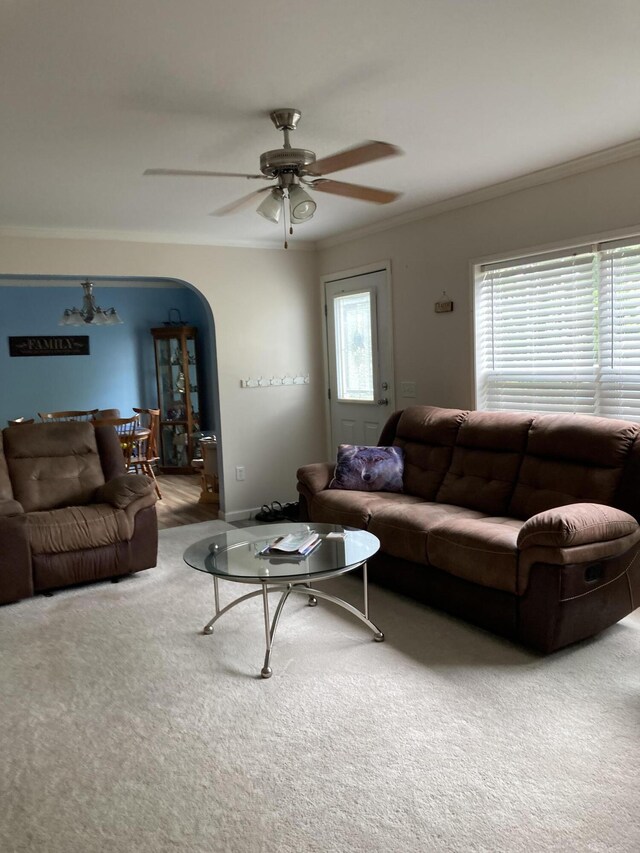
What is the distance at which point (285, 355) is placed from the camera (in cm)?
588

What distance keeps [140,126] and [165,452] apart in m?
5.74

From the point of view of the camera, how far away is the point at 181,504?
6.44 meters

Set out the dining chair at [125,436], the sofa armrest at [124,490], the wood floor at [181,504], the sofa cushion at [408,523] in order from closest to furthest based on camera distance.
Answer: the sofa cushion at [408,523]
the sofa armrest at [124,490]
the wood floor at [181,504]
the dining chair at [125,436]

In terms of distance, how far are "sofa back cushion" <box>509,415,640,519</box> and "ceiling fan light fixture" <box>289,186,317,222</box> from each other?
5.76 ft

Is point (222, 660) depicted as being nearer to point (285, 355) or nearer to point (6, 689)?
point (6, 689)

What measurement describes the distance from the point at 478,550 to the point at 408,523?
1.70ft

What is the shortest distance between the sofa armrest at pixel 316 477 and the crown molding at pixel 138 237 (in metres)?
2.20

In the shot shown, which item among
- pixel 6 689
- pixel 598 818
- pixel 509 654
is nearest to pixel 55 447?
pixel 6 689

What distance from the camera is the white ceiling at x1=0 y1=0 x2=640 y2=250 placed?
2018 millimetres

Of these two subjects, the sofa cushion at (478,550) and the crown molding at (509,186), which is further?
the crown molding at (509,186)

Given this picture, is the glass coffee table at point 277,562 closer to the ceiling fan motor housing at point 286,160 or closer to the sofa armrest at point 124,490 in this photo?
the sofa armrest at point 124,490

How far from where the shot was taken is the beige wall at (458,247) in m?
3.64

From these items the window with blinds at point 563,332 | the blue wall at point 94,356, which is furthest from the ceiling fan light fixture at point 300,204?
the blue wall at point 94,356

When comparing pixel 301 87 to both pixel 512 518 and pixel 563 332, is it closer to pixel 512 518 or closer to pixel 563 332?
pixel 563 332
